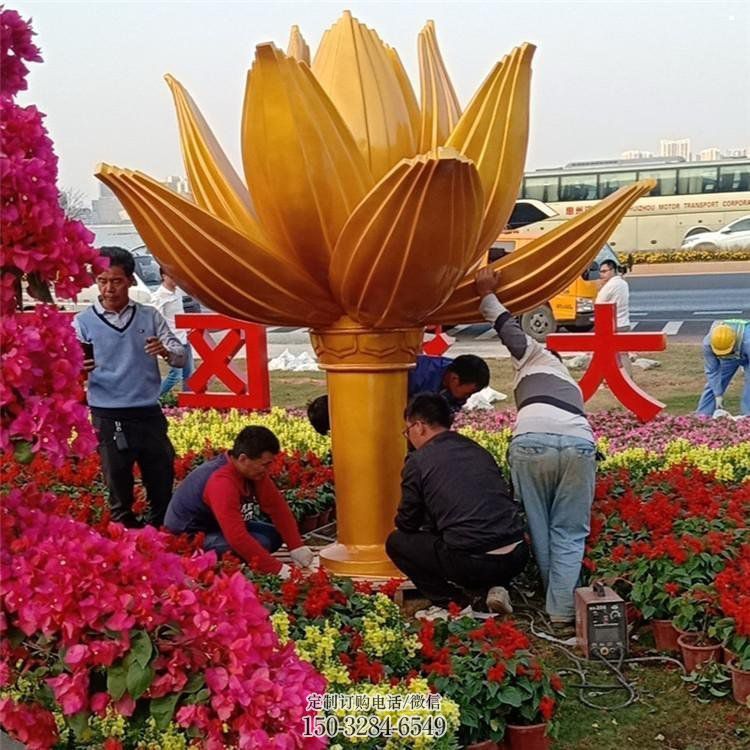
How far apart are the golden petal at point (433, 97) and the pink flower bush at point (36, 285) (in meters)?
2.59

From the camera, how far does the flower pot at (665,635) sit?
13.2 ft

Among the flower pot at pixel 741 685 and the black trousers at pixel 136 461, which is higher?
the black trousers at pixel 136 461

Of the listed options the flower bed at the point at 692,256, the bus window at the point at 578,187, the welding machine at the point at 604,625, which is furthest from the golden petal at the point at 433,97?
the bus window at the point at 578,187

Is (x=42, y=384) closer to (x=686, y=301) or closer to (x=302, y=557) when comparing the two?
(x=302, y=557)

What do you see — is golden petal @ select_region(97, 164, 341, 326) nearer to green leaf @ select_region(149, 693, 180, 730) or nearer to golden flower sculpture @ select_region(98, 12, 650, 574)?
golden flower sculpture @ select_region(98, 12, 650, 574)

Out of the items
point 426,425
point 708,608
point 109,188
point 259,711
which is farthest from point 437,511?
point 259,711

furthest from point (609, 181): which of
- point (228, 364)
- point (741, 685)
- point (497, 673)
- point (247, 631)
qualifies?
point (247, 631)

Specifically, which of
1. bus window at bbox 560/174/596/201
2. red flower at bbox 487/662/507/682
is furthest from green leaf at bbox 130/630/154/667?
bus window at bbox 560/174/596/201

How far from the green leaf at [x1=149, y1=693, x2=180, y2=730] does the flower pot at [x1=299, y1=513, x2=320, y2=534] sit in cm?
341

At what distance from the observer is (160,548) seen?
8.46 feet

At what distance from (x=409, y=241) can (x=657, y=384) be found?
7.71m

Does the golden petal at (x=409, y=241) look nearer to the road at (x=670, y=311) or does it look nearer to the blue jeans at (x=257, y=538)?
the blue jeans at (x=257, y=538)

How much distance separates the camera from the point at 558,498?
4441mm

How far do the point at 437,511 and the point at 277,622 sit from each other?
4.16 ft
